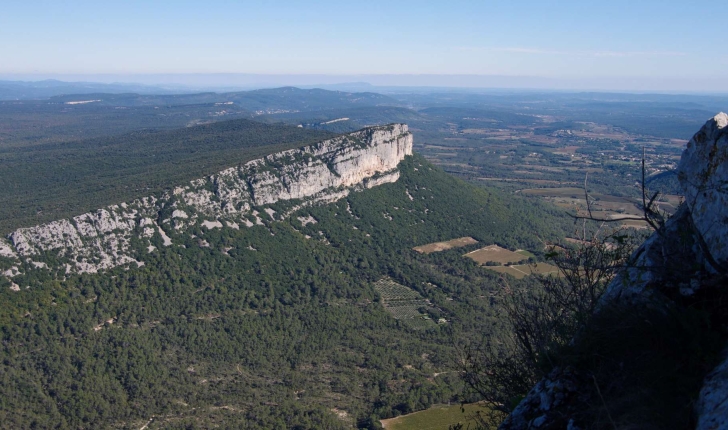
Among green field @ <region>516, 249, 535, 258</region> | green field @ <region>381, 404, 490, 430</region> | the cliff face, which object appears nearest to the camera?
green field @ <region>381, 404, 490, 430</region>

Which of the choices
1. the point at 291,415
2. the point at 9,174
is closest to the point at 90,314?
the point at 291,415

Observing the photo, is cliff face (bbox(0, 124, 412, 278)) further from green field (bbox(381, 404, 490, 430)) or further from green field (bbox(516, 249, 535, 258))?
green field (bbox(381, 404, 490, 430))

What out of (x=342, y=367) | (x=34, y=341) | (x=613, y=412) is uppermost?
(x=613, y=412)

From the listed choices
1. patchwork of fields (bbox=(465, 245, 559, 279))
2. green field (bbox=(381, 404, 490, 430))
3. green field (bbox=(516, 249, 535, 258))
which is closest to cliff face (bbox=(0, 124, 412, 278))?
patchwork of fields (bbox=(465, 245, 559, 279))

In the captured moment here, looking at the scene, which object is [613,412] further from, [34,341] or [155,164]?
[155,164]

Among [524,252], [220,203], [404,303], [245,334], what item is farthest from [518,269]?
[220,203]

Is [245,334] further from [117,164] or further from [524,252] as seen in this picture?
[117,164]
